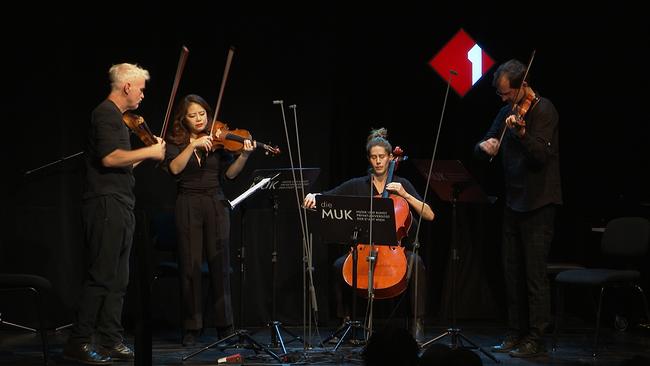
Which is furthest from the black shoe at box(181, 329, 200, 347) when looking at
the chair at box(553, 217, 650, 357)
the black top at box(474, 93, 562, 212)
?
the chair at box(553, 217, 650, 357)

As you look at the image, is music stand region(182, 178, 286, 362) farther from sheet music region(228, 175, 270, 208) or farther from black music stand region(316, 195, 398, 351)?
black music stand region(316, 195, 398, 351)

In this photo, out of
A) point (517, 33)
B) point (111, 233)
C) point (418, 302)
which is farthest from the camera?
point (517, 33)

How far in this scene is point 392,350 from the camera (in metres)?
2.18

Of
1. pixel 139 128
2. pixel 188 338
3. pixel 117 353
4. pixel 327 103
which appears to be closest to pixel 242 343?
pixel 188 338

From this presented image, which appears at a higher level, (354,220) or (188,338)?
(354,220)

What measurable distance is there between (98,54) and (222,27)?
972 millimetres

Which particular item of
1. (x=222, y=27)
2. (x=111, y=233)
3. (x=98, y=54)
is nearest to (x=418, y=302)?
(x=111, y=233)

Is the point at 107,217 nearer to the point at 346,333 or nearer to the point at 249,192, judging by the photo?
the point at 249,192

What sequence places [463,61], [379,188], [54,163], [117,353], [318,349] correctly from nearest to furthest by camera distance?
1. [117,353]
2. [318,349]
3. [379,188]
4. [54,163]
5. [463,61]

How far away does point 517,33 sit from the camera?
6.79 metres

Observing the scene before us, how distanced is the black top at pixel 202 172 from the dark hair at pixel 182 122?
42mm

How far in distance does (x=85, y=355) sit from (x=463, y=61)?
372cm

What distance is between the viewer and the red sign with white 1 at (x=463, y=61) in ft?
21.9

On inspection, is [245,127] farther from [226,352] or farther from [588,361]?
[588,361]
